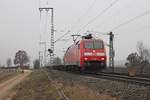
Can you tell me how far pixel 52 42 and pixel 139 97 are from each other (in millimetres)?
50028

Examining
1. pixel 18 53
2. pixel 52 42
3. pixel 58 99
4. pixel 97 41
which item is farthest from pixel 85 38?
pixel 18 53

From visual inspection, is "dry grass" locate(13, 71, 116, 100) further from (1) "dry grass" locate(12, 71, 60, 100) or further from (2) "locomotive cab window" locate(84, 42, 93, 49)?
(2) "locomotive cab window" locate(84, 42, 93, 49)

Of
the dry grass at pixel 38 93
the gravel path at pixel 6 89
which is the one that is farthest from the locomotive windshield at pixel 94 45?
the gravel path at pixel 6 89

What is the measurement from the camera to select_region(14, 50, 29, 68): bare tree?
180 meters

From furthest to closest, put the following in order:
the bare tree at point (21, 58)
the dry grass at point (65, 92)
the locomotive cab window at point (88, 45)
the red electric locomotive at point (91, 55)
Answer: the bare tree at point (21, 58) < the locomotive cab window at point (88, 45) < the red electric locomotive at point (91, 55) < the dry grass at point (65, 92)

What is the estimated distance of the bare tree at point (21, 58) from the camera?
179875mm

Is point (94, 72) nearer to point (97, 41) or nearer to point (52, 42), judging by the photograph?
point (97, 41)

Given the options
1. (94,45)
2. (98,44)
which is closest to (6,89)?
(94,45)

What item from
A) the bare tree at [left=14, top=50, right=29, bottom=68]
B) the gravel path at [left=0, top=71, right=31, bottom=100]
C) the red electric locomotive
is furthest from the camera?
the bare tree at [left=14, top=50, right=29, bottom=68]

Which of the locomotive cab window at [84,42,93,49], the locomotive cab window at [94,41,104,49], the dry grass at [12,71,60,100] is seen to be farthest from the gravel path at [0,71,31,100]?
the locomotive cab window at [94,41,104,49]

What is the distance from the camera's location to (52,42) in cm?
6131

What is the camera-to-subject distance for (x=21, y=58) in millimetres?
180625

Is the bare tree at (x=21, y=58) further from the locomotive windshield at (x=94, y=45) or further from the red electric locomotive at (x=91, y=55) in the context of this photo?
the locomotive windshield at (x=94, y=45)

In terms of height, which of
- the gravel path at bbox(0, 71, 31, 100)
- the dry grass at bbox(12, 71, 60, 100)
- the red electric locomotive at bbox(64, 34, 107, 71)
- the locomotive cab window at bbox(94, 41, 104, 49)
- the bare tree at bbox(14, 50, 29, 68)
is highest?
the bare tree at bbox(14, 50, 29, 68)
